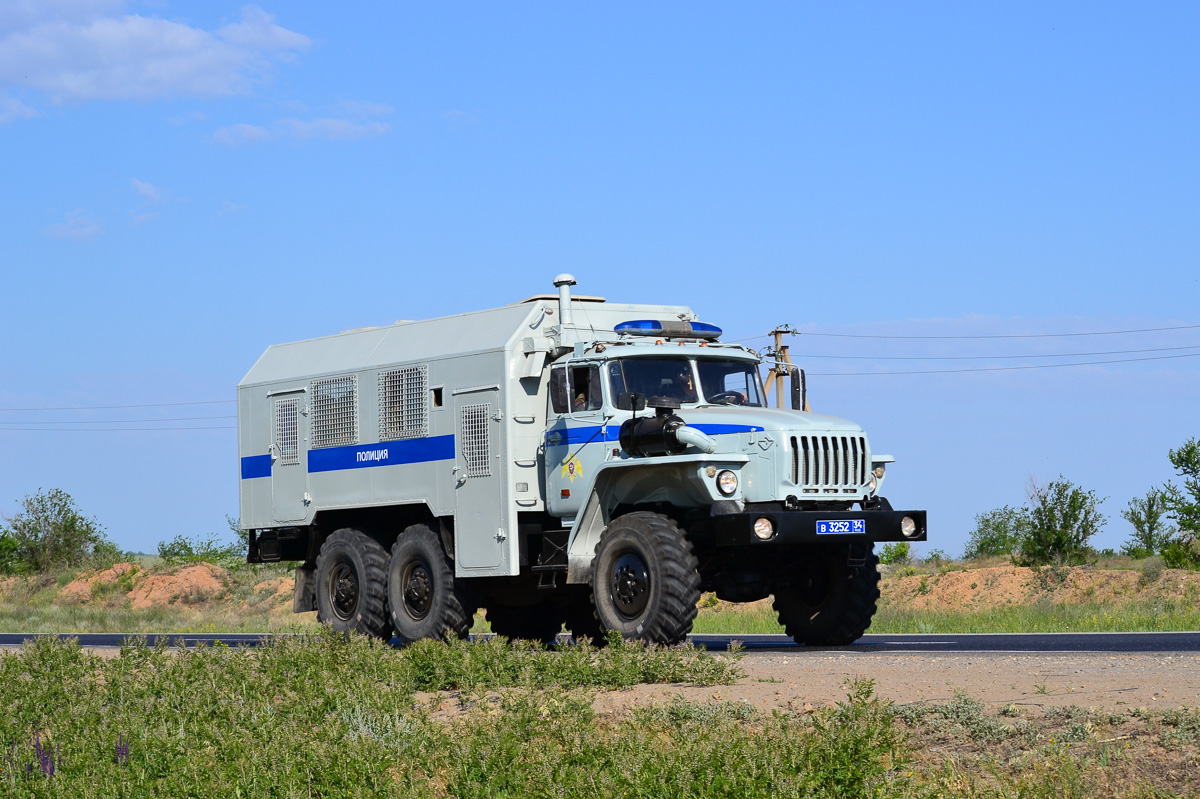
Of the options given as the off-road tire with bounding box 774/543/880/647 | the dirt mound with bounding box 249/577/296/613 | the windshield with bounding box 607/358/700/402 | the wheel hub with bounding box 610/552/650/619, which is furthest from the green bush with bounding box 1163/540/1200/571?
the dirt mound with bounding box 249/577/296/613

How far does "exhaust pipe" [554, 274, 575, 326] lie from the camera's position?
1722 centimetres

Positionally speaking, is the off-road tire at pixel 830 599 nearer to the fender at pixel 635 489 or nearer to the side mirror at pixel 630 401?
the fender at pixel 635 489

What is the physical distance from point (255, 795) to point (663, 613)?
20.8ft

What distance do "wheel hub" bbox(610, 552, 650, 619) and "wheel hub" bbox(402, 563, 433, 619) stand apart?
3.54 meters

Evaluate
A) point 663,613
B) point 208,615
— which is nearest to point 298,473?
point 663,613

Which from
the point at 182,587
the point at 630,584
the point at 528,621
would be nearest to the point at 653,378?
the point at 630,584

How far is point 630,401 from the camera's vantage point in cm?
1563

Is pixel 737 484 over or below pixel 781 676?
over

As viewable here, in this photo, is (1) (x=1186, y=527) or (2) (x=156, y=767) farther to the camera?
(1) (x=1186, y=527)

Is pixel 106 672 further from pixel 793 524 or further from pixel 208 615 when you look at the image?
pixel 208 615

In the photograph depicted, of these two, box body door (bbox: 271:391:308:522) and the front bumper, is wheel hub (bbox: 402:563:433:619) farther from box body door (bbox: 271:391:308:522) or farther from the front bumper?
the front bumper

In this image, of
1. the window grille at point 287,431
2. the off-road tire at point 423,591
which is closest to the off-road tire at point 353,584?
the off-road tire at point 423,591

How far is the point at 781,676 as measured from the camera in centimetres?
1167

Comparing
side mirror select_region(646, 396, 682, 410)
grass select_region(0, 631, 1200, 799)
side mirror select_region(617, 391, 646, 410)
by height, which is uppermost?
side mirror select_region(617, 391, 646, 410)
